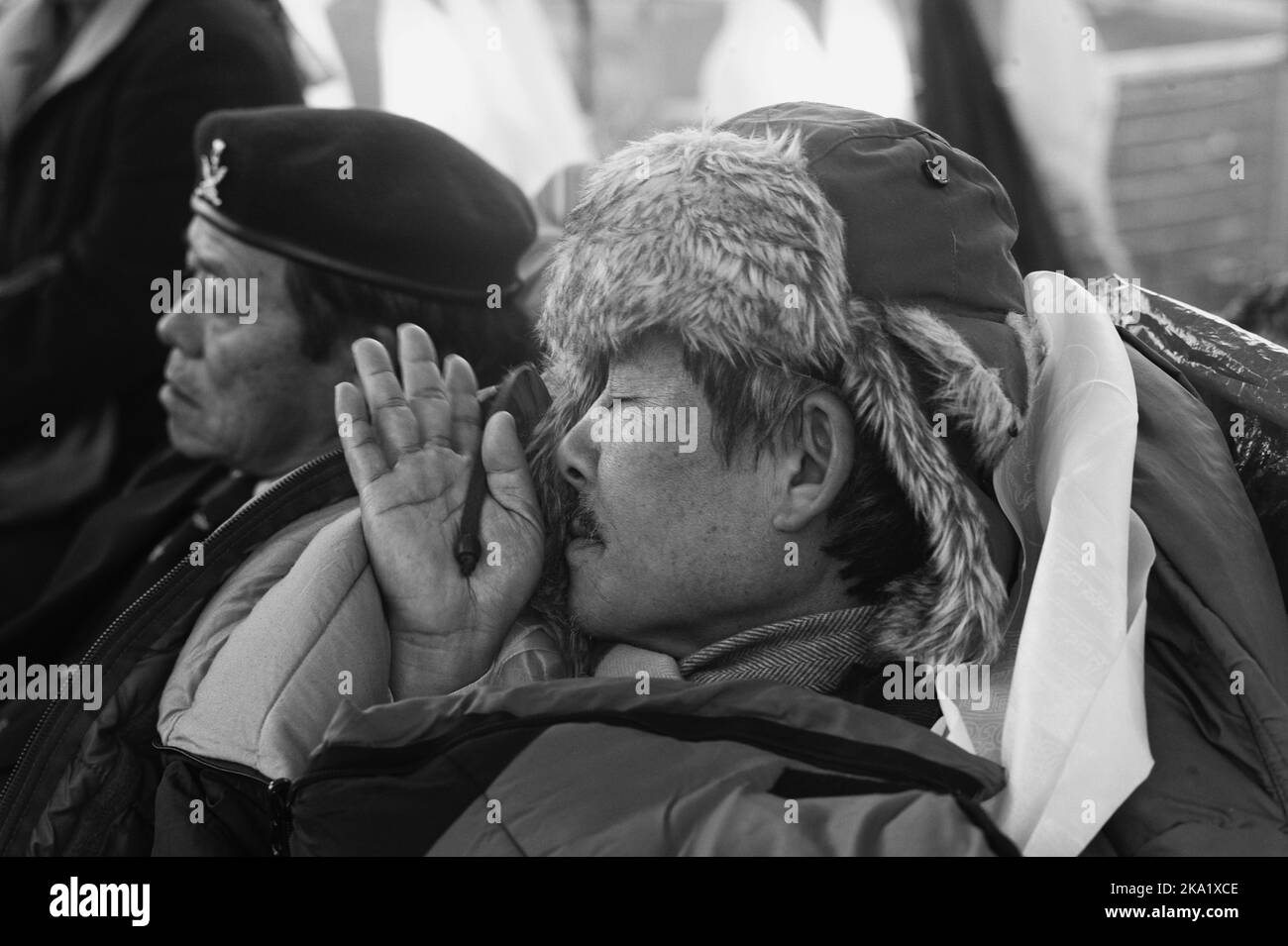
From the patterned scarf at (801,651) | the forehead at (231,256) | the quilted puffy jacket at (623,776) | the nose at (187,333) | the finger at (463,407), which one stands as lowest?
the quilted puffy jacket at (623,776)

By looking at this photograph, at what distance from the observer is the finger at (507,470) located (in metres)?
1.67

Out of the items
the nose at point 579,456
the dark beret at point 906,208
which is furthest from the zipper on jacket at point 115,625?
the dark beret at point 906,208

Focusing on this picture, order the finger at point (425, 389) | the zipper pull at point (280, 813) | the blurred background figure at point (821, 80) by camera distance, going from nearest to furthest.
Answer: the zipper pull at point (280, 813) < the finger at point (425, 389) < the blurred background figure at point (821, 80)

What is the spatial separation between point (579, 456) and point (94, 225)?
1.48 m

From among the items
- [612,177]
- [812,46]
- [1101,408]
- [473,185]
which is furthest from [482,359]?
[812,46]

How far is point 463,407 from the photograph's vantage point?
1.74m

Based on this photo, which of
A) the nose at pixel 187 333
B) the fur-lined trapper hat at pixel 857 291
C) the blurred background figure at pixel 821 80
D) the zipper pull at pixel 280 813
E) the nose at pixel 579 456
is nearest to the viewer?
the zipper pull at pixel 280 813

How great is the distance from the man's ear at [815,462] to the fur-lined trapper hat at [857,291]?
2cm

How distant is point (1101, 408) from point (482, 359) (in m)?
1.01

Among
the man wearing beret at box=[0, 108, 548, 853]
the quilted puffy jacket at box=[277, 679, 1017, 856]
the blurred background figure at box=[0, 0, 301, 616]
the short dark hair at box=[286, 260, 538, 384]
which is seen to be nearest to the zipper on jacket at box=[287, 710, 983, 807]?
the quilted puffy jacket at box=[277, 679, 1017, 856]

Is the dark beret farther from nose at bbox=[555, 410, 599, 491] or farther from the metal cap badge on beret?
the metal cap badge on beret

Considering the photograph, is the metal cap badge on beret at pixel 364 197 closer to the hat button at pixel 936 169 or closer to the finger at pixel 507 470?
the finger at pixel 507 470

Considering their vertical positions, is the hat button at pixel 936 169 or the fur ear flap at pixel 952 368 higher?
the hat button at pixel 936 169
